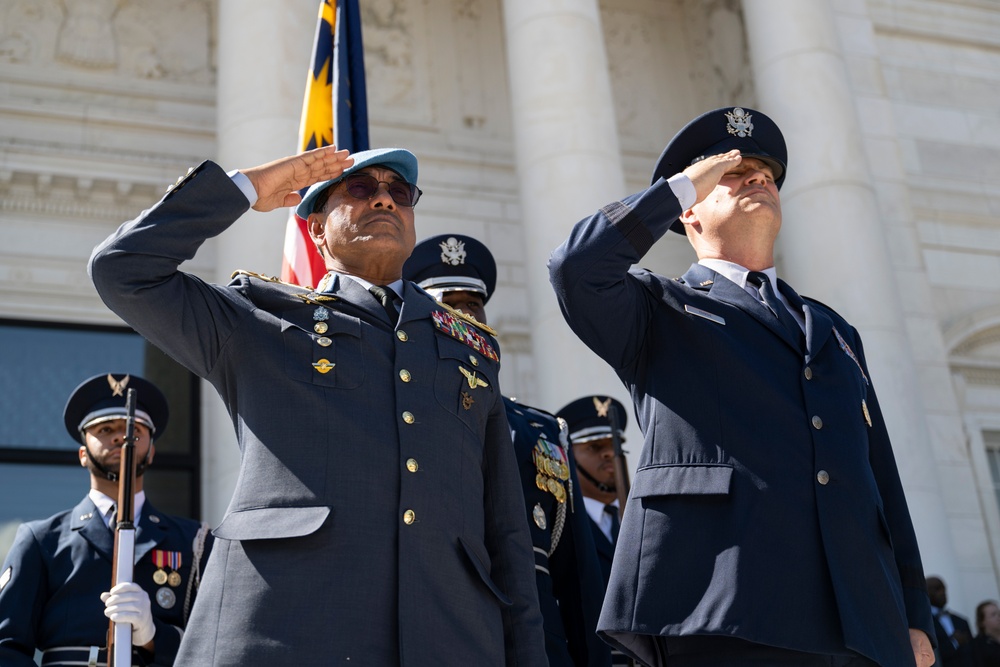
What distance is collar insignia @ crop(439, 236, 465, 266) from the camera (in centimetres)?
550

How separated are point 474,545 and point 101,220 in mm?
8617

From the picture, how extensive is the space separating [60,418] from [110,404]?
515 cm

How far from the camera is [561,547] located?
4715mm

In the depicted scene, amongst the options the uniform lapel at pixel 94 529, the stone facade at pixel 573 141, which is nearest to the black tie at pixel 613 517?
the uniform lapel at pixel 94 529

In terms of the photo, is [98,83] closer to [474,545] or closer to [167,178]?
[167,178]

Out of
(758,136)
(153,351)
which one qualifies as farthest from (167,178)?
(758,136)

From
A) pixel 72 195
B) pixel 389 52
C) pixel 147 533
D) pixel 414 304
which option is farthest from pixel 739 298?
pixel 389 52

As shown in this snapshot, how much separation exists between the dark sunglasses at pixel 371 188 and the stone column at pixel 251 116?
220 inches

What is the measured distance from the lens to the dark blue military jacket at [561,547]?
4492 millimetres

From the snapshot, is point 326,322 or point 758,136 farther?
point 758,136

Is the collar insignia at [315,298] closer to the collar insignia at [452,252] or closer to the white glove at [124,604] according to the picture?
the white glove at [124,604]

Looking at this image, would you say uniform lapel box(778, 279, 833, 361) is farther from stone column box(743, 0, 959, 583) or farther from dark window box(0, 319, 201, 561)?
dark window box(0, 319, 201, 561)

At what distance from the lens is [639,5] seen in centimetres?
1409

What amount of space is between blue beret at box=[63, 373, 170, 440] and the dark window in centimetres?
465
